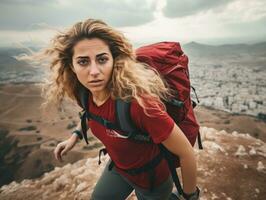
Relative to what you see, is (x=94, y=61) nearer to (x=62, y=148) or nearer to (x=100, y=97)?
(x=100, y=97)

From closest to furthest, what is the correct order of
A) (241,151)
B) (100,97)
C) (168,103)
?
(168,103), (100,97), (241,151)

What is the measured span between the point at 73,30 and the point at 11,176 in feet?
85.8

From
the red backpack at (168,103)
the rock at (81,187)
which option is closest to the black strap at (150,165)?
the red backpack at (168,103)

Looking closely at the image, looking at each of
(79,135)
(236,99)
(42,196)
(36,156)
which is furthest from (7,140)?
(236,99)

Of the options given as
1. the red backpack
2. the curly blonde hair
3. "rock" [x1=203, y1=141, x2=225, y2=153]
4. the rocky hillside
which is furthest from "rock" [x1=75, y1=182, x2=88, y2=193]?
the curly blonde hair

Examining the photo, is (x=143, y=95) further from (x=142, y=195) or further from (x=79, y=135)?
(x=79, y=135)

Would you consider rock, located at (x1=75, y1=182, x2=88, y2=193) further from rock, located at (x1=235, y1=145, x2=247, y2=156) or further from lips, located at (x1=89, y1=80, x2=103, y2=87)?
lips, located at (x1=89, y1=80, x2=103, y2=87)

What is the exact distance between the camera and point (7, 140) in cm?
3259

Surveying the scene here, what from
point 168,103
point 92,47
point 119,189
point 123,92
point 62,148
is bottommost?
point 119,189

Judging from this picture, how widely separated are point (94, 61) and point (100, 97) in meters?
0.28

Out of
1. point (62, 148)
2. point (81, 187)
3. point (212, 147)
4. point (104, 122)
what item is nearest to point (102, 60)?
point (104, 122)

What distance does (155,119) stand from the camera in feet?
4.35

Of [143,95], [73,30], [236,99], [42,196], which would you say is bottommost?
[236,99]

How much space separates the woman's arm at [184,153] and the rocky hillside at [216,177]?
2.25m
